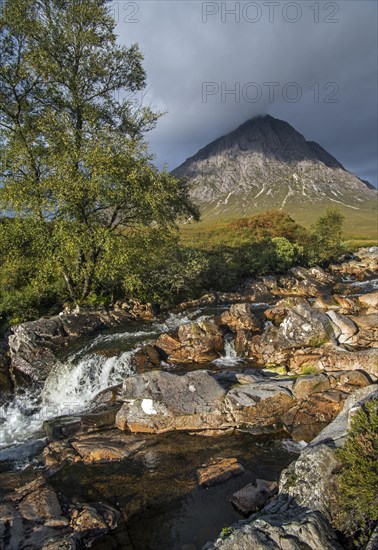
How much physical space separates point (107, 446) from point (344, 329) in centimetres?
1558

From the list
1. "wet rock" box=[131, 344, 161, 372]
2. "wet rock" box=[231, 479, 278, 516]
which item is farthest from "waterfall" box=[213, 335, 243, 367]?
"wet rock" box=[231, 479, 278, 516]

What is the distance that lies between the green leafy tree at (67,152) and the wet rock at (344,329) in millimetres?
14212

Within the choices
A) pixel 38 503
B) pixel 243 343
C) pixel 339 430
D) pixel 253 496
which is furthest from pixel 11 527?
pixel 243 343

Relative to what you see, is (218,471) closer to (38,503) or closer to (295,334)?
(38,503)

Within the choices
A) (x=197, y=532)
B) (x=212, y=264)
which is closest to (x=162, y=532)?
(x=197, y=532)

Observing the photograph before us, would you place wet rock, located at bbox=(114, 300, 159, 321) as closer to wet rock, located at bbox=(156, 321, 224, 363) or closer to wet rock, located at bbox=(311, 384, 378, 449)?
wet rock, located at bbox=(156, 321, 224, 363)

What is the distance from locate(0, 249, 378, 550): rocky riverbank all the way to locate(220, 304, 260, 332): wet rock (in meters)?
0.08

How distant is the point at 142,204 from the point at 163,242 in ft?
15.0

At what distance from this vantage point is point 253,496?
9570 millimetres

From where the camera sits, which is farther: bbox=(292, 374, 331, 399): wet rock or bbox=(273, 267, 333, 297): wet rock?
bbox=(273, 267, 333, 297): wet rock

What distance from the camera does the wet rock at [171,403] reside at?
46.0 feet

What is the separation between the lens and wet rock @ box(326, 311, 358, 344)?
819 inches

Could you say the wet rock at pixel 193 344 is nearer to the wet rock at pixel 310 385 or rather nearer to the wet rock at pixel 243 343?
Answer: the wet rock at pixel 243 343

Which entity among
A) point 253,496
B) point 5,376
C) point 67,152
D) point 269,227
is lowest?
point 253,496
